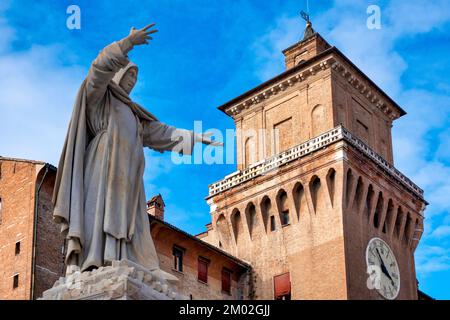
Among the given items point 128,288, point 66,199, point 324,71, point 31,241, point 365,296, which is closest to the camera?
point 128,288

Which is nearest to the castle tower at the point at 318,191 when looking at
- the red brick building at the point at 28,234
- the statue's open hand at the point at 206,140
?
the red brick building at the point at 28,234

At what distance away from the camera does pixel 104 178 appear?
782 cm

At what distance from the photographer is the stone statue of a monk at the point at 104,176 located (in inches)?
301

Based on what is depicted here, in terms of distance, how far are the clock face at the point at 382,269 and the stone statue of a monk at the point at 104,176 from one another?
118 ft

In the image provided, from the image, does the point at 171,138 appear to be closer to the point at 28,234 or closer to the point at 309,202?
the point at 28,234

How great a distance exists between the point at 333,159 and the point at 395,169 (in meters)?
5.15

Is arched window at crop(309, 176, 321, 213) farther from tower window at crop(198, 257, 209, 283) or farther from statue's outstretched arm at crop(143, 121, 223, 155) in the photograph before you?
statue's outstretched arm at crop(143, 121, 223, 155)

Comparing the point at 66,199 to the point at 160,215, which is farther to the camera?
the point at 160,215

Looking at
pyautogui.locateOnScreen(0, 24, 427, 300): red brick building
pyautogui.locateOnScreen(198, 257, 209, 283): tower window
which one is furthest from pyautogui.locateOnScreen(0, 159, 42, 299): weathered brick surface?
pyautogui.locateOnScreen(198, 257, 209, 283): tower window

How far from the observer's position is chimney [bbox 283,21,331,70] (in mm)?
49000

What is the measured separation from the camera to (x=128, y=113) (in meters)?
8.27

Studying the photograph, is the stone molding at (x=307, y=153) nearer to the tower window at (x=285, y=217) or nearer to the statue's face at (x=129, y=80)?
the tower window at (x=285, y=217)

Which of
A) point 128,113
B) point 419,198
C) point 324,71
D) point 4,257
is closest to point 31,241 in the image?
point 4,257

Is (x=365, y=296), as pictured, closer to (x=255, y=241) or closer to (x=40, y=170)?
(x=255, y=241)
